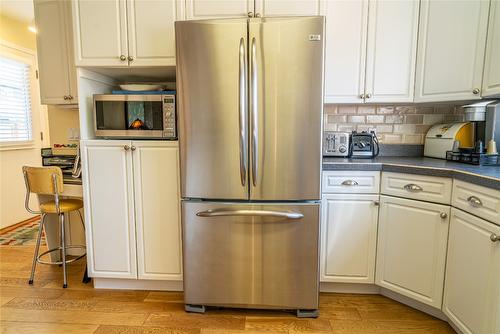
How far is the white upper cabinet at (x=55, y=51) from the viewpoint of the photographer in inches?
87.2

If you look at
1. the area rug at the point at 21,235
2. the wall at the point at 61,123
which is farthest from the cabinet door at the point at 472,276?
the area rug at the point at 21,235

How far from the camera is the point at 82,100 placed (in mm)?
1940

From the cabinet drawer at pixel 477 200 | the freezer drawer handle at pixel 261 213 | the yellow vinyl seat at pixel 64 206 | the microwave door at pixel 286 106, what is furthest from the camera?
the yellow vinyl seat at pixel 64 206

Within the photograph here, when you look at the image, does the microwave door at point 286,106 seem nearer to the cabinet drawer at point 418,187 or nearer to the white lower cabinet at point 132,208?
the cabinet drawer at point 418,187

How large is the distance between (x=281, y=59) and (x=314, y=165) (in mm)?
608

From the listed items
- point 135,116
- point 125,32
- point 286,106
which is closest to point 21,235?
point 135,116

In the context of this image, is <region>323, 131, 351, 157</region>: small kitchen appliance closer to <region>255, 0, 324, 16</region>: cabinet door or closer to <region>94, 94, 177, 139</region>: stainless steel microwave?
<region>255, 0, 324, 16</region>: cabinet door

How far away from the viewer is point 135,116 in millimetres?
1930

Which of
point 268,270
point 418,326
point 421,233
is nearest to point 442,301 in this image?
point 418,326

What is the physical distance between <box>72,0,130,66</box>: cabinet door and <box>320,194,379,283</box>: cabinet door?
5.27ft

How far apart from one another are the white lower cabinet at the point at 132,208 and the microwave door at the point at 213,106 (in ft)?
0.96

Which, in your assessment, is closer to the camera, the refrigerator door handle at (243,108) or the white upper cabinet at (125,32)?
the refrigerator door handle at (243,108)

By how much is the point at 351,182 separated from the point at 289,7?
3.82ft

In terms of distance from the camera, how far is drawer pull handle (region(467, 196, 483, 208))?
1378 millimetres
